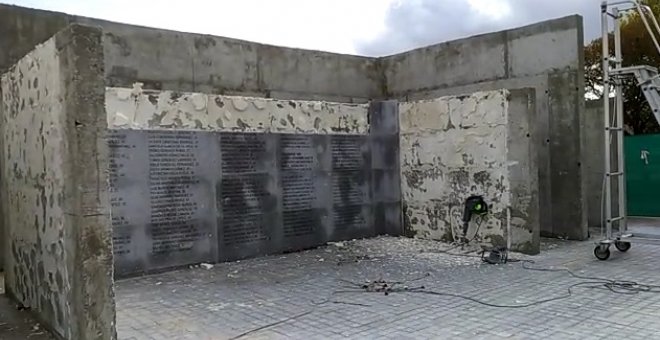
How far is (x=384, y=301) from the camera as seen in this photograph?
15.9 ft

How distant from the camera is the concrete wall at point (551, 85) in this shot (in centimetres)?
811

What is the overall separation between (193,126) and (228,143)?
0.53 meters

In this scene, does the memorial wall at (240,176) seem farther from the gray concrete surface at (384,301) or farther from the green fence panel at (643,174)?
the green fence panel at (643,174)

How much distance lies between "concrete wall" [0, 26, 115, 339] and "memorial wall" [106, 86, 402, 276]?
6.59 ft

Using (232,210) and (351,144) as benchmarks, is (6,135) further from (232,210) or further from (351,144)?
(351,144)

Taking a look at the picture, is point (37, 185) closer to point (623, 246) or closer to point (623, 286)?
point (623, 286)

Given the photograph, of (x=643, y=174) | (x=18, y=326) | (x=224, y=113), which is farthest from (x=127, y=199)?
(x=643, y=174)

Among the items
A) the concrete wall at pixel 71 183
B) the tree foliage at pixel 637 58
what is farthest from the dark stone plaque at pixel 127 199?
the tree foliage at pixel 637 58

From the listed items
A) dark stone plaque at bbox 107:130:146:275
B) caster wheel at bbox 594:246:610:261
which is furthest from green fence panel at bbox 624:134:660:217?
dark stone plaque at bbox 107:130:146:275

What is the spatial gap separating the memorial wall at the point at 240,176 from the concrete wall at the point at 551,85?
182 centimetres

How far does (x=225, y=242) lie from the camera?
22.6 feet

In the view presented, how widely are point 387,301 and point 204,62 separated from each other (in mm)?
4898

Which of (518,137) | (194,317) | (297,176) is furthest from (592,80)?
(194,317)

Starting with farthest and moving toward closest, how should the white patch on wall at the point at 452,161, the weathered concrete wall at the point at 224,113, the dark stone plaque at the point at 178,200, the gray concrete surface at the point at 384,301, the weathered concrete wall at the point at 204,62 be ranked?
the white patch on wall at the point at 452,161, the weathered concrete wall at the point at 204,62, the dark stone plaque at the point at 178,200, the weathered concrete wall at the point at 224,113, the gray concrete surface at the point at 384,301
